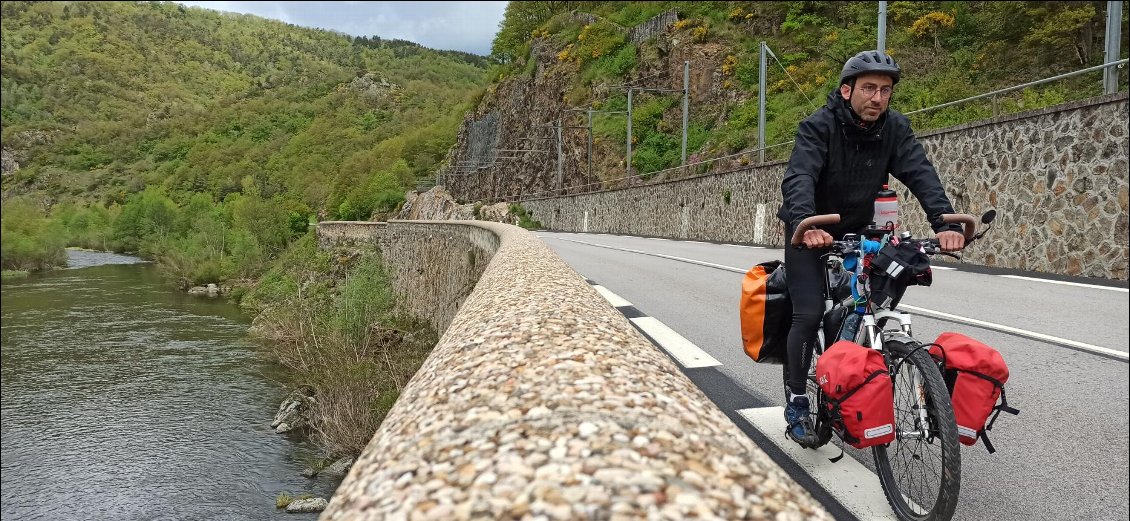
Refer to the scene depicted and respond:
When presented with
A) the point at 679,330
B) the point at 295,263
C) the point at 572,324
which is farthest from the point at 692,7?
the point at 572,324

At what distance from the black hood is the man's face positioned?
0.04 meters

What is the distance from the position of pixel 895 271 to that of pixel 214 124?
169 metres

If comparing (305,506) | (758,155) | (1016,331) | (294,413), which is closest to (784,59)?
(758,155)

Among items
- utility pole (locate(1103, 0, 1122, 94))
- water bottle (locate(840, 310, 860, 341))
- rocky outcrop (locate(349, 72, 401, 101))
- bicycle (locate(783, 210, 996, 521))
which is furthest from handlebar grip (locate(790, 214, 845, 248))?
rocky outcrop (locate(349, 72, 401, 101))

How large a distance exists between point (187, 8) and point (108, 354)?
19852 centimetres

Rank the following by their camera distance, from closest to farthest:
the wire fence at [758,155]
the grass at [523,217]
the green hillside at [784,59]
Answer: the wire fence at [758,155], the green hillside at [784,59], the grass at [523,217]

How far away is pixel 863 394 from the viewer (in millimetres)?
2324

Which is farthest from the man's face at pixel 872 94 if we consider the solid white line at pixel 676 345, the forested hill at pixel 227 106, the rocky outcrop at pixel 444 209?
the forested hill at pixel 227 106

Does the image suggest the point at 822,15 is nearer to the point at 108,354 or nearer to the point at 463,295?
the point at 463,295

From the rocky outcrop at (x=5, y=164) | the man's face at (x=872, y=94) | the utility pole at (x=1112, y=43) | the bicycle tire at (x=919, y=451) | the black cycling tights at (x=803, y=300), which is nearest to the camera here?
the bicycle tire at (x=919, y=451)

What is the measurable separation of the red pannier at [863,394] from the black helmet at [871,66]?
106cm

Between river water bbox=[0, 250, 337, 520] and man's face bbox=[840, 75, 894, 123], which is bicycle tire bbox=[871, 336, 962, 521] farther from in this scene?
river water bbox=[0, 250, 337, 520]

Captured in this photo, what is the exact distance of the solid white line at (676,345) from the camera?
510cm

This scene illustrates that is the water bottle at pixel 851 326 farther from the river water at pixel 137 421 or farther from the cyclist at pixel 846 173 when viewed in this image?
the river water at pixel 137 421
